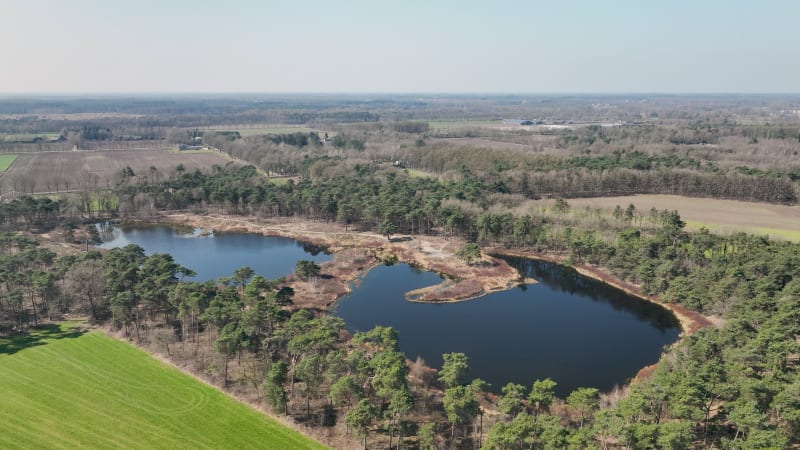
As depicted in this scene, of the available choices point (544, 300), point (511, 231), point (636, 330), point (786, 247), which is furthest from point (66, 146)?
point (786, 247)

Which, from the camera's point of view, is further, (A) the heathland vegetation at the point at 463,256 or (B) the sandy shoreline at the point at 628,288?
(B) the sandy shoreline at the point at 628,288

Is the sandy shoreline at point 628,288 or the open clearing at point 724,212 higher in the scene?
the open clearing at point 724,212

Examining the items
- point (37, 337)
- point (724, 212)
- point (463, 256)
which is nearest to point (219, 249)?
point (37, 337)

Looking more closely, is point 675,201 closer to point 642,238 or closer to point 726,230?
point 726,230

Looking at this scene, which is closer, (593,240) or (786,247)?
(786,247)

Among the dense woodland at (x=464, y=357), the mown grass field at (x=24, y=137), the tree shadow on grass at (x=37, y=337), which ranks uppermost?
the mown grass field at (x=24, y=137)

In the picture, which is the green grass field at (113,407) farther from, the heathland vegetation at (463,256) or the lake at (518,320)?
the lake at (518,320)

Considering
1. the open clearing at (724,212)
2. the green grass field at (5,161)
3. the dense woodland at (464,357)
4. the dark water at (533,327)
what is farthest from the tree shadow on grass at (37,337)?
the green grass field at (5,161)
